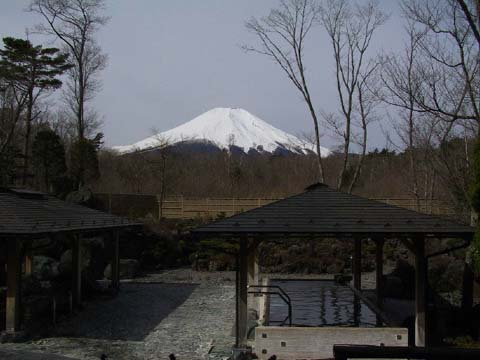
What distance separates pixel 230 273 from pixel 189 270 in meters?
2.00

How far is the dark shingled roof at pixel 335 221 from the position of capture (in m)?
10.1

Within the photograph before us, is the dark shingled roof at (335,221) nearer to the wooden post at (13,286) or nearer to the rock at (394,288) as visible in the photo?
the wooden post at (13,286)

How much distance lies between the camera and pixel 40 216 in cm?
1307

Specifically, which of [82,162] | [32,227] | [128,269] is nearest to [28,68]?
[82,162]

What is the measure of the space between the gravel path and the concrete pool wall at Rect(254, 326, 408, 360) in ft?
3.45

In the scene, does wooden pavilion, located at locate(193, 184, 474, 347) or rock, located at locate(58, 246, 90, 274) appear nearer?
wooden pavilion, located at locate(193, 184, 474, 347)

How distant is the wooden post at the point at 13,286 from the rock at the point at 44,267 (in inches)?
309

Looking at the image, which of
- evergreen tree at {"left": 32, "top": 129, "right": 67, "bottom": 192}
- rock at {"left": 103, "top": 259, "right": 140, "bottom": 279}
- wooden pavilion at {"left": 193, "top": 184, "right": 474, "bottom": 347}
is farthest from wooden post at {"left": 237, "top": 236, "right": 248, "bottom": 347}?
evergreen tree at {"left": 32, "top": 129, "right": 67, "bottom": 192}

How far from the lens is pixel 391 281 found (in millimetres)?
17172

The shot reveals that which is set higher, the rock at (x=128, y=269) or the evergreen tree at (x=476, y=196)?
the evergreen tree at (x=476, y=196)

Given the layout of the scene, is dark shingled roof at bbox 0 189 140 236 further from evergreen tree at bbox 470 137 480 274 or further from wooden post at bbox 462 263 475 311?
wooden post at bbox 462 263 475 311

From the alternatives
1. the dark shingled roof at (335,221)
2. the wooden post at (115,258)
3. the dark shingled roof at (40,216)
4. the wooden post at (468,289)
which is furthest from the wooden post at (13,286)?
the wooden post at (468,289)

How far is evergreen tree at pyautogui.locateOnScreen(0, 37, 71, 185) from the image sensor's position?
29391mm

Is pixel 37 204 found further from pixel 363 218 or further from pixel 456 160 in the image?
pixel 456 160
